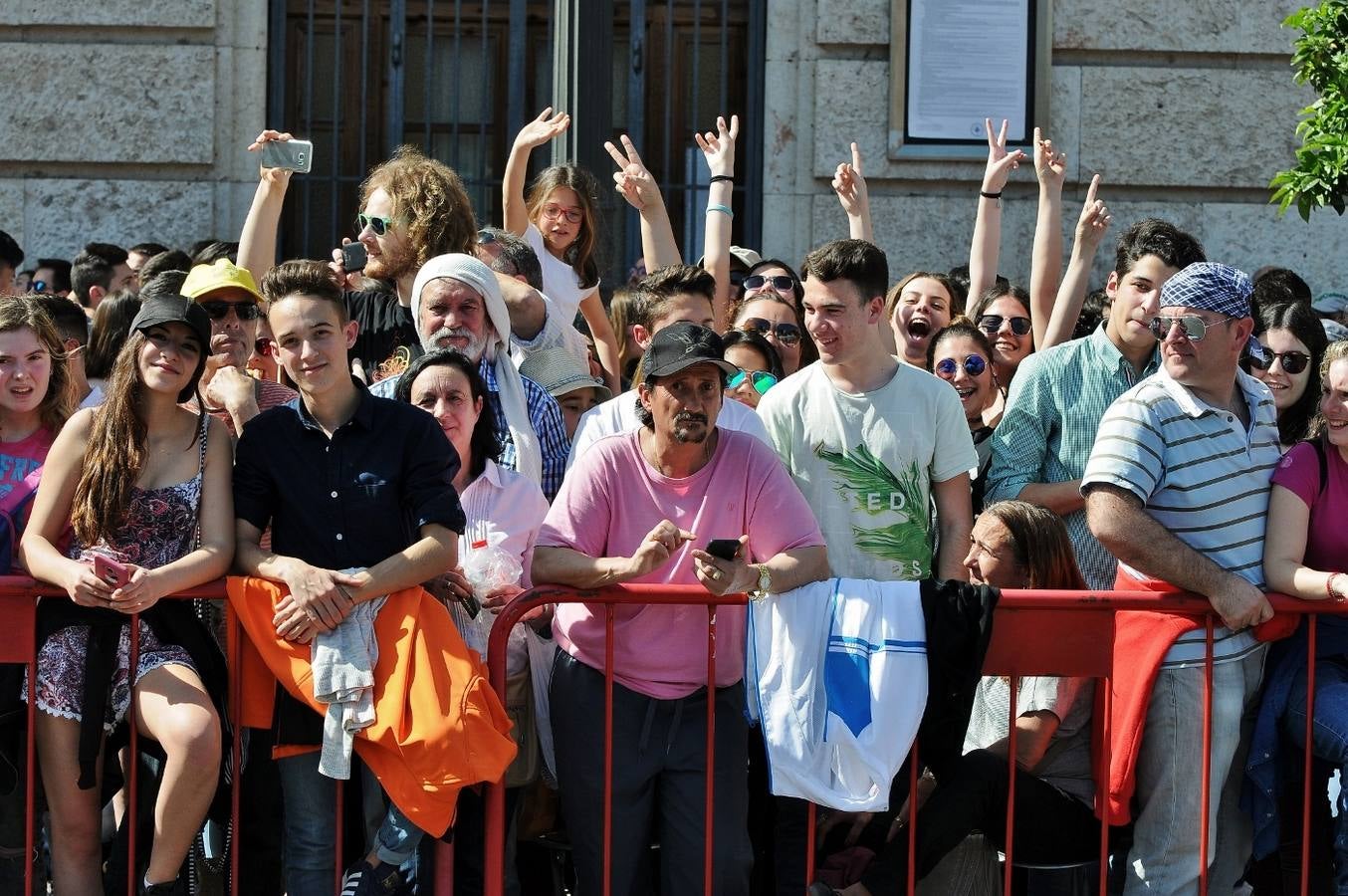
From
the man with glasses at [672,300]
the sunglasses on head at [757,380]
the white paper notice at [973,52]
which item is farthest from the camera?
the white paper notice at [973,52]

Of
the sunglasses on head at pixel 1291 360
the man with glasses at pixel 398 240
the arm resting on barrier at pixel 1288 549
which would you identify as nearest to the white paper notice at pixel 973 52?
the sunglasses on head at pixel 1291 360

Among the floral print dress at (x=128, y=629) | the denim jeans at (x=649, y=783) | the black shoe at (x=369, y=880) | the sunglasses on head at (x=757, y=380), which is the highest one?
the sunglasses on head at (x=757, y=380)

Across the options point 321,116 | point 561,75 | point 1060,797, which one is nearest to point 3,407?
point 561,75

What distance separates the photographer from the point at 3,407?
17.1ft

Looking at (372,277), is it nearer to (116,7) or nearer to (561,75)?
(561,75)

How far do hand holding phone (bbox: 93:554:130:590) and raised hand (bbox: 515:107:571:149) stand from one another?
2.92 m

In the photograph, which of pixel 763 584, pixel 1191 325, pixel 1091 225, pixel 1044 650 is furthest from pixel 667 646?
pixel 1091 225

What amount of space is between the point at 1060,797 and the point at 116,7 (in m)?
6.83

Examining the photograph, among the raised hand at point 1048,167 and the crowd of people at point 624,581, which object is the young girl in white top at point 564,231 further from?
the raised hand at point 1048,167

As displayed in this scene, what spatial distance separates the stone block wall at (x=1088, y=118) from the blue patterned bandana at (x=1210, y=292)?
463 centimetres

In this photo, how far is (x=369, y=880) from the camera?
4586 mm

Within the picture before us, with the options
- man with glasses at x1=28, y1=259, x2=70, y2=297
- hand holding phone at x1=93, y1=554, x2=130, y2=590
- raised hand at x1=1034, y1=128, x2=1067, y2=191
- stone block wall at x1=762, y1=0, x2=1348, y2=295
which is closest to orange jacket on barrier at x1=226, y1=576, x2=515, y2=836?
hand holding phone at x1=93, y1=554, x2=130, y2=590

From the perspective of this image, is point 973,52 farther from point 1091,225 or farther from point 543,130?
point 543,130

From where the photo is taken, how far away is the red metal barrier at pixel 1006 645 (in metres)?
4.69
